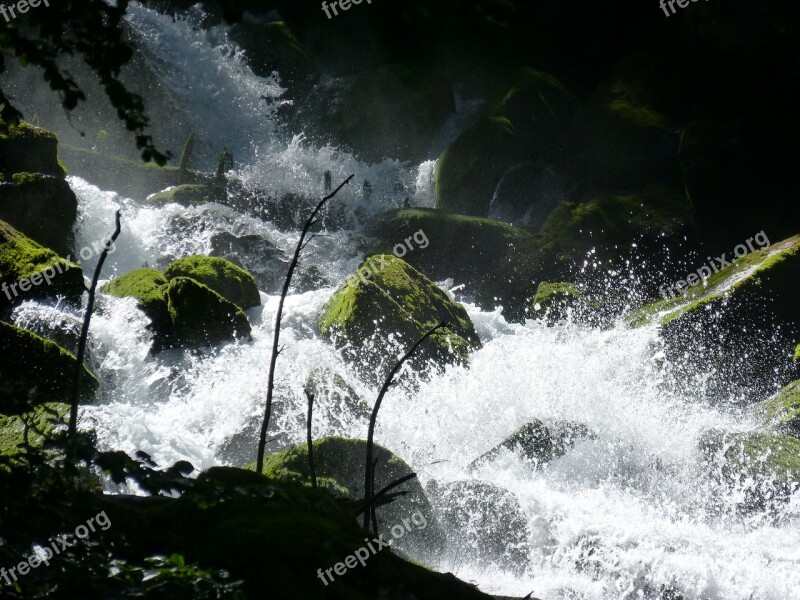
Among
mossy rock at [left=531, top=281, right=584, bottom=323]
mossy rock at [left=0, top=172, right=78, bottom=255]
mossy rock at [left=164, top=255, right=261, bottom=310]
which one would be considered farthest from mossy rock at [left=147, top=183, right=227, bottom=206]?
mossy rock at [left=531, top=281, right=584, bottom=323]

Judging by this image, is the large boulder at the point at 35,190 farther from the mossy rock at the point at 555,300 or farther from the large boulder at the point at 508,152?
the large boulder at the point at 508,152

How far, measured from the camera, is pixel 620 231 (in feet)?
50.5

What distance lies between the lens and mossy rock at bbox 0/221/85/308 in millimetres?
9391

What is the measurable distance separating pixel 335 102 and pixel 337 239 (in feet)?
27.6

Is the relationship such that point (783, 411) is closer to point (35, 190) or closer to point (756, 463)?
point (756, 463)

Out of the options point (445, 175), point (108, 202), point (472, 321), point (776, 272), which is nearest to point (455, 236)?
point (472, 321)

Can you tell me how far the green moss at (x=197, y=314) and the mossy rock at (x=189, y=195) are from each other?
599 cm

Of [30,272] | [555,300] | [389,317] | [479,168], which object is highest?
[479,168]

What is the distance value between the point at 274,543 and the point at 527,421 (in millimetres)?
7548

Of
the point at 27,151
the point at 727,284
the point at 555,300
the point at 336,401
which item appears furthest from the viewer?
the point at 555,300

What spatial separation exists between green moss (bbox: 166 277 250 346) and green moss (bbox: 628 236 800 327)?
23.1 ft

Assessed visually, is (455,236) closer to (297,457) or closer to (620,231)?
(620,231)

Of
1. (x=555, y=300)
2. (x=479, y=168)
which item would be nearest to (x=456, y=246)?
(x=555, y=300)

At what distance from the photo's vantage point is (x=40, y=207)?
38.5 feet
